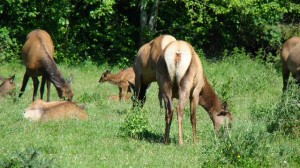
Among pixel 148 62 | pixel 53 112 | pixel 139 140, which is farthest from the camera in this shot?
pixel 148 62

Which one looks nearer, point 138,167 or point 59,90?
point 138,167

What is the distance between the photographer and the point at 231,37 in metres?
25.9

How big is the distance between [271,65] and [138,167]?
13.2 m

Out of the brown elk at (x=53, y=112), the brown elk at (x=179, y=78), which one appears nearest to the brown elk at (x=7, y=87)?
the brown elk at (x=53, y=112)

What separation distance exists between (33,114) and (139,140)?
2.62 m

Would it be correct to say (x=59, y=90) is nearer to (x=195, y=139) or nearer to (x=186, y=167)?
(x=195, y=139)

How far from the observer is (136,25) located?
26.3 metres

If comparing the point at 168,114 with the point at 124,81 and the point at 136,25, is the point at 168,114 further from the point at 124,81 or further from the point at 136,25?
the point at 136,25

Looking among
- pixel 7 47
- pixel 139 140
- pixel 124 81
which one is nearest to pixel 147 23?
pixel 7 47

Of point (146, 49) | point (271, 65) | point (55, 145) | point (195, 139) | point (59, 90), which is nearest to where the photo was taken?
point (55, 145)

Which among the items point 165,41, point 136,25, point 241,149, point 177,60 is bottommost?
point 241,149

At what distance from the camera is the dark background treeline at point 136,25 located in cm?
2364

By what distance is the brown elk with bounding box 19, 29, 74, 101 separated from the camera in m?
15.9

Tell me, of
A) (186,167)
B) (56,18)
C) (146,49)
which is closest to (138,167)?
(186,167)
